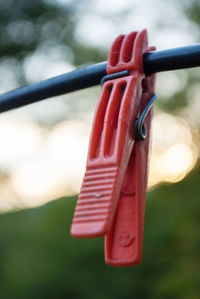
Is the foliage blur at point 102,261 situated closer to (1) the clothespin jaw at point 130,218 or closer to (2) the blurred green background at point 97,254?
(2) the blurred green background at point 97,254

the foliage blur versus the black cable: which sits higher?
the black cable

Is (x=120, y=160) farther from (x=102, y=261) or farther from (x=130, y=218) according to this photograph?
(x=102, y=261)

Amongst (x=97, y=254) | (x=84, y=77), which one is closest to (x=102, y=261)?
(x=97, y=254)

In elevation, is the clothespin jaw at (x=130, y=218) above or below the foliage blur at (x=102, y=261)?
above

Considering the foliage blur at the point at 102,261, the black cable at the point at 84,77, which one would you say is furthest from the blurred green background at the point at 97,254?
the black cable at the point at 84,77

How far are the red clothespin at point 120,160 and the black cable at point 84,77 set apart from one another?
0.01 meters

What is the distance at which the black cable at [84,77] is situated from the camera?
0.51m

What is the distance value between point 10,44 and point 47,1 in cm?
38

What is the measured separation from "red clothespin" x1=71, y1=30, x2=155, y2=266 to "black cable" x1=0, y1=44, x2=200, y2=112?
0.01 meters

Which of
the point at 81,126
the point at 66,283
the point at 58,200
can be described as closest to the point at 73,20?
the point at 81,126

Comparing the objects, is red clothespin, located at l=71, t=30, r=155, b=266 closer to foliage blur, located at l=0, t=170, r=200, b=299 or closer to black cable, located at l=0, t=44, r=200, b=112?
black cable, located at l=0, t=44, r=200, b=112

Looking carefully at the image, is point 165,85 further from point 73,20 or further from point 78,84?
point 78,84

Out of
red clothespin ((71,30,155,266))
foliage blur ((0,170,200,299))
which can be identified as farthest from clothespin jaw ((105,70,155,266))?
foliage blur ((0,170,200,299))

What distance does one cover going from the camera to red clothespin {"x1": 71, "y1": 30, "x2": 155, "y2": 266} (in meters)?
0.47
